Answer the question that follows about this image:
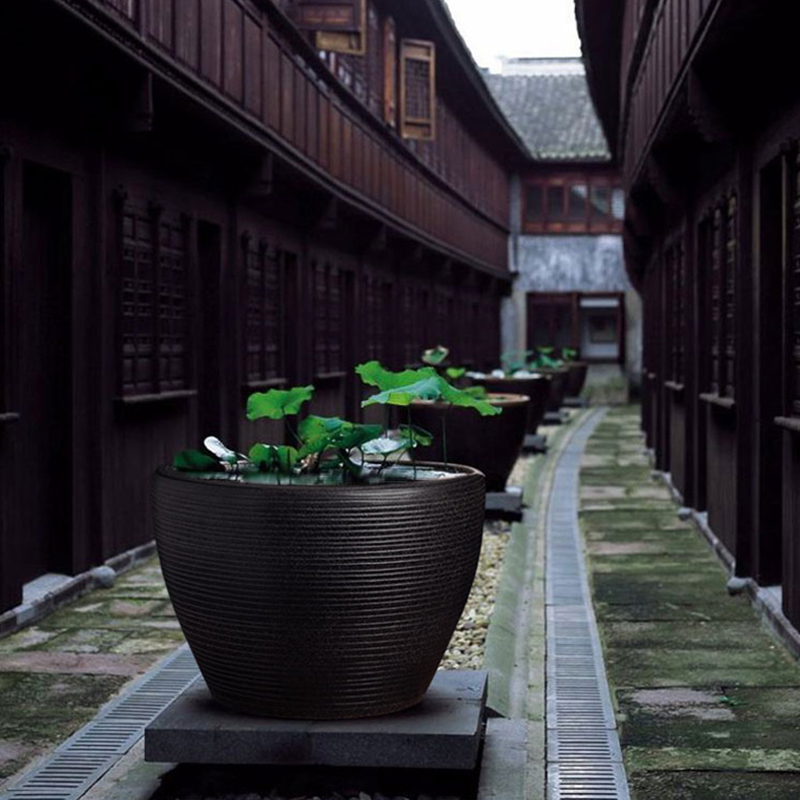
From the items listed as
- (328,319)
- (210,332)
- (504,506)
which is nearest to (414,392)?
(504,506)

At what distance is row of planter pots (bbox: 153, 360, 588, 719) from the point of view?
4496mm

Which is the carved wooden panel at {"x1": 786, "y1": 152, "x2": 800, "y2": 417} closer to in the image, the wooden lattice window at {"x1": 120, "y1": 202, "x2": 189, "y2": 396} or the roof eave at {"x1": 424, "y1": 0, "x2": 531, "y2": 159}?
the wooden lattice window at {"x1": 120, "y1": 202, "x2": 189, "y2": 396}

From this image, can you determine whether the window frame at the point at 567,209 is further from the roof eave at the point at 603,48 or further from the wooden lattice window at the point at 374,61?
the wooden lattice window at the point at 374,61

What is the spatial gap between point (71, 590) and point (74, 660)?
71.1 inches

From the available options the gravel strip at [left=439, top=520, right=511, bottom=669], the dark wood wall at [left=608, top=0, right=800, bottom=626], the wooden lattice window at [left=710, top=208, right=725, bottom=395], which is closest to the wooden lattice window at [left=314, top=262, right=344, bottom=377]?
the dark wood wall at [left=608, top=0, right=800, bottom=626]

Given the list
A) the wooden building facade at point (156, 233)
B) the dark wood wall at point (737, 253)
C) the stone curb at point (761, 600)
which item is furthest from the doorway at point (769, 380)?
the wooden building facade at point (156, 233)

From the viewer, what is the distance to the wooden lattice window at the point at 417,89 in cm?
2172

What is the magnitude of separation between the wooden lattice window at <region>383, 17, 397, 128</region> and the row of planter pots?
16.3m

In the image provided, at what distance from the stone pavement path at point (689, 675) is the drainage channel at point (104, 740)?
5.82 feet

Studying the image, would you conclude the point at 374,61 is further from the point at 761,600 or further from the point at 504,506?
the point at 761,600

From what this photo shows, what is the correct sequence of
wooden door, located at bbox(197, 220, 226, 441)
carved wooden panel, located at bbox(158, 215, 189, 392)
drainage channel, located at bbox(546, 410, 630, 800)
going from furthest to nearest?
wooden door, located at bbox(197, 220, 226, 441) → carved wooden panel, located at bbox(158, 215, 189, 392) → drainage channel, located at bbox(546, 410, 630, 800)

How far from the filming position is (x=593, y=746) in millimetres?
5516

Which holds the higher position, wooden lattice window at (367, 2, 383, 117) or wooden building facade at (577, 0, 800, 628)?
wooden lattice window at (367, 2, 383, 117)

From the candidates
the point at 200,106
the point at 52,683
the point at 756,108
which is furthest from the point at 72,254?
the point at 756,108
